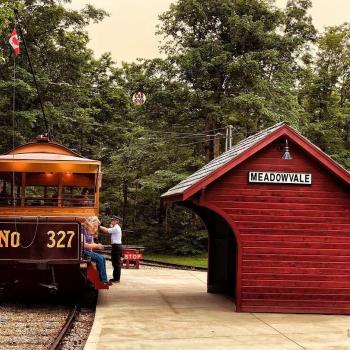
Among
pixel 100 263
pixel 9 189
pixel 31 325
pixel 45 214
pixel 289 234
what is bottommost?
pixel 31 325

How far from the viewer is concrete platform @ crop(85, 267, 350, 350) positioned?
9.03 meters

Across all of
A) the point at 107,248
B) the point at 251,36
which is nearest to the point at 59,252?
the point at 107,248

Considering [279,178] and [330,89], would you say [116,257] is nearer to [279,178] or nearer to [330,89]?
[279,178]

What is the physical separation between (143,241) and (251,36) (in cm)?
1319

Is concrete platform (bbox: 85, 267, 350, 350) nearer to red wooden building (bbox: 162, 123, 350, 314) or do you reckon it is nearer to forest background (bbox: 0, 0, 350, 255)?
red wooden building (bbox: 162, 123, 350, 314)

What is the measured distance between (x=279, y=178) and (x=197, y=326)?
12.0 feet

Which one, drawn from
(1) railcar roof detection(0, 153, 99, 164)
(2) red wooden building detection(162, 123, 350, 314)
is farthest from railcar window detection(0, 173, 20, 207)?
(2) red wooden building detection(162, 123, 350, 314)

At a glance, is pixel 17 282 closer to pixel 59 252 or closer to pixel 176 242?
pixel 59 252

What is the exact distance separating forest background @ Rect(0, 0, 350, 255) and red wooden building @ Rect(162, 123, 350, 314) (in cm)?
1814

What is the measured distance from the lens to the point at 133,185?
3894 cm

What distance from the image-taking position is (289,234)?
12.4m

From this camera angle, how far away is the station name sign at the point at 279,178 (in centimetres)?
1243

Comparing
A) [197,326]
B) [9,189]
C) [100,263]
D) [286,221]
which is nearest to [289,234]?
[286,221]

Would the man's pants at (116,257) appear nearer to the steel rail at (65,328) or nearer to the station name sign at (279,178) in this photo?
the steel rail at (65,328)
